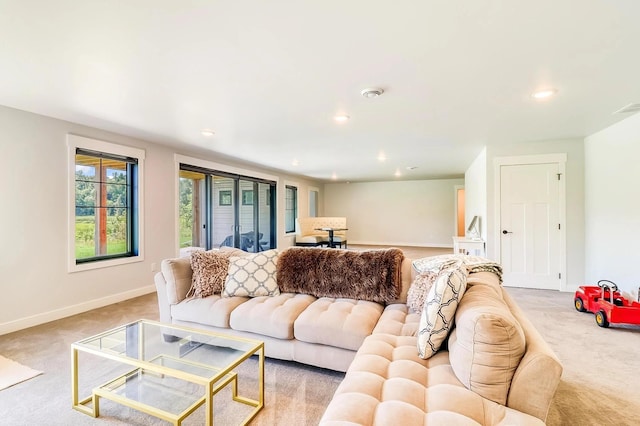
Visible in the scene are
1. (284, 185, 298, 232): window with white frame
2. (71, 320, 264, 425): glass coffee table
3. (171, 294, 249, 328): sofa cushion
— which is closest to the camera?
(71, 320, 264, 425): glass coffee table

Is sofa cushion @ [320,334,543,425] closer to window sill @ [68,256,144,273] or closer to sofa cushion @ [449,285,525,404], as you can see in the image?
sofa cushion @ [449,285,525,404]

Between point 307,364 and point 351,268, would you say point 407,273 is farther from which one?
point 307,364

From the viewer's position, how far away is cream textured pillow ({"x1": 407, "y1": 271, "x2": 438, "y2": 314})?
85.7 inches

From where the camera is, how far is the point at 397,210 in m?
10.1

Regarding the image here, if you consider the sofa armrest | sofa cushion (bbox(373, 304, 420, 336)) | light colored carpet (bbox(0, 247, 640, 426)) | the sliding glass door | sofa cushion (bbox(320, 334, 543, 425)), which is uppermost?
the sliding glass door

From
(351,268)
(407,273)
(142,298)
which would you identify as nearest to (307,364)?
(351,268)

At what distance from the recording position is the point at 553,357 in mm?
1129

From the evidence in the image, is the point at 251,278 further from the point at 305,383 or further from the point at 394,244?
the point at 394,244

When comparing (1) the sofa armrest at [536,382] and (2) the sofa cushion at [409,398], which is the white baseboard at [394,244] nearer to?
(2) the sofa cushion at [409,398]

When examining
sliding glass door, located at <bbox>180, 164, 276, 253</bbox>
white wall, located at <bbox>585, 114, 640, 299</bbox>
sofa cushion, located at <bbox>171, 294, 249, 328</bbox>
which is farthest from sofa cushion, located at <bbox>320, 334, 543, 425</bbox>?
sliding glass door, located at <bbox>180, 164, 276, 253</bbox>

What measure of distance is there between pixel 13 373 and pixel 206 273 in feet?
4.85

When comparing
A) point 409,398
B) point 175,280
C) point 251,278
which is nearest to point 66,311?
point 175,280

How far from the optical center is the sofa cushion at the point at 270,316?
2166 mm

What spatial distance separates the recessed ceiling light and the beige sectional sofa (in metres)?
1.75
